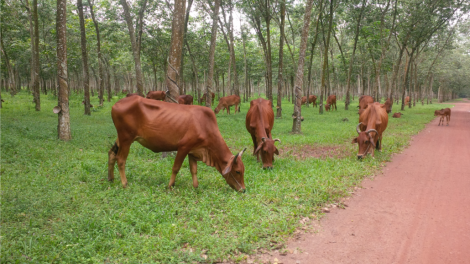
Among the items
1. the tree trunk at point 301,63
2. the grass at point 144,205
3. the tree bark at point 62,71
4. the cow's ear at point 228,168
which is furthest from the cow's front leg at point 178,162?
the tree trunk at point 301,63

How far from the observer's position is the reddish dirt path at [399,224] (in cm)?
415

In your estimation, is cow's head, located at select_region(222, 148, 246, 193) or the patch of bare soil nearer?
cow's head, located at select_region(222, 148, 246, 193)

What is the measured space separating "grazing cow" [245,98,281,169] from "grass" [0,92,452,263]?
378mm

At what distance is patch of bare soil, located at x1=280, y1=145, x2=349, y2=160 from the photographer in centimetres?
991

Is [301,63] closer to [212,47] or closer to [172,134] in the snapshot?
[212,47]

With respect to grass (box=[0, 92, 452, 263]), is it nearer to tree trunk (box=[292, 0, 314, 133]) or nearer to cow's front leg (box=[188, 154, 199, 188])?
cow's front leg (box=[188, 154, 199, 188])

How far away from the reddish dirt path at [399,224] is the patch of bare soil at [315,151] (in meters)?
2.01

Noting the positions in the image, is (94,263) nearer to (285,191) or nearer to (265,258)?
(265,258)

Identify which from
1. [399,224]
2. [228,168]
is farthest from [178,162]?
[399,224]

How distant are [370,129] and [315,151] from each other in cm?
210

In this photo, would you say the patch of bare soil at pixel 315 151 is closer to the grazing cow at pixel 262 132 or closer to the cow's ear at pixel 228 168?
the grazing cow at pixel 262 132

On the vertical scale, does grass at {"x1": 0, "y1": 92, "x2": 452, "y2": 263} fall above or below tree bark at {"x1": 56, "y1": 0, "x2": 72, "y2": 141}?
below

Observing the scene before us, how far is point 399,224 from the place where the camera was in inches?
202

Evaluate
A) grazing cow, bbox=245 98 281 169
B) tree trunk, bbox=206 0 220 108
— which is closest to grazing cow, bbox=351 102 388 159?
grazing cow, bbox=245 98 281 169
